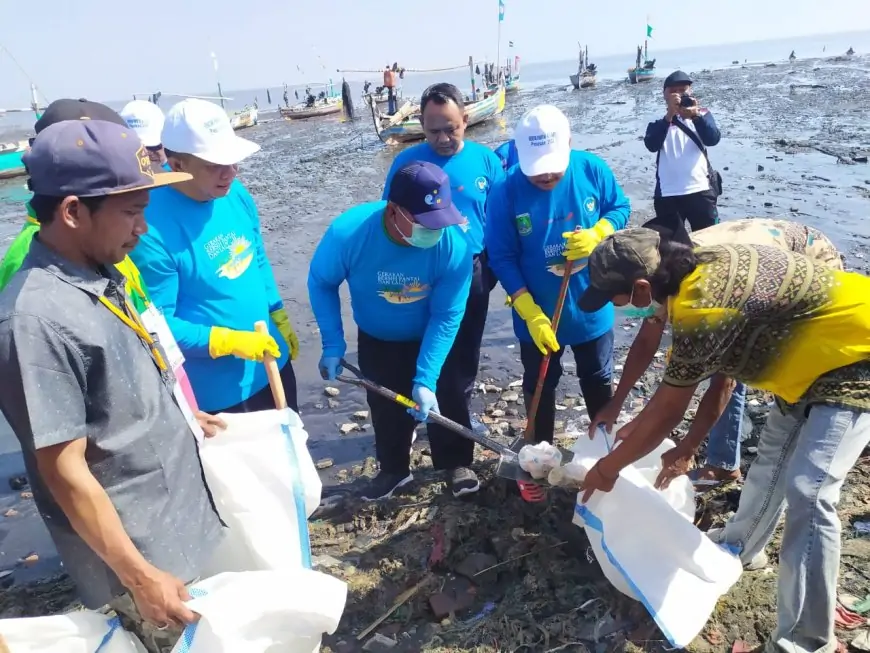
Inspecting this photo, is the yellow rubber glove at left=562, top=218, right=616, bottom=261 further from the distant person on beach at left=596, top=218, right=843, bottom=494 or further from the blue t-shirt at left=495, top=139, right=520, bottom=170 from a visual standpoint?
the blue t-shirt at left=495, top=139, right=520, bottom=170

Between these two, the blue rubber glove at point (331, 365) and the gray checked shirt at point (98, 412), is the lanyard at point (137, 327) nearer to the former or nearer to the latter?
the gray checked shirt at point (98, 412)

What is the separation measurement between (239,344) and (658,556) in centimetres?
197

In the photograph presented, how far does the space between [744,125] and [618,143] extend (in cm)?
487

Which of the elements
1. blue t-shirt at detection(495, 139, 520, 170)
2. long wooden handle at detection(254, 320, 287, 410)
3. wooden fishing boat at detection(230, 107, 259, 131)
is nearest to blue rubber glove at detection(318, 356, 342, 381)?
long wooden handle at detection(254, 320, 287, 410)

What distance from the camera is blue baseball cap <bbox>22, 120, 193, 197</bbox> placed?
4.72ft

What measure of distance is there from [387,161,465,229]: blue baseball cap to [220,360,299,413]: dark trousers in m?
1.10

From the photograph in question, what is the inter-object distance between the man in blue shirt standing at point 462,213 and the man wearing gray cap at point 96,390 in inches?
84.0

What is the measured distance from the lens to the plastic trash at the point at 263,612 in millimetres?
1639

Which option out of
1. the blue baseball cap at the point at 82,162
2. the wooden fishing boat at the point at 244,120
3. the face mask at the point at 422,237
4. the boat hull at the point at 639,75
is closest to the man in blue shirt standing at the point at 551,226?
the face mask at the point at 422,237

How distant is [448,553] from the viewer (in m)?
3.19

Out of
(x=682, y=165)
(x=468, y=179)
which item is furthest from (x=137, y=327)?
(x=682, y=165)

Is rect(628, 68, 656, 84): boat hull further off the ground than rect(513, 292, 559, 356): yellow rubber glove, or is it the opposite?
rect(628, 68, 656, 84): boat hull

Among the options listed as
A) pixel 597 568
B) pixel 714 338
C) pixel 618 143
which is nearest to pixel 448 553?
pixel 597 568

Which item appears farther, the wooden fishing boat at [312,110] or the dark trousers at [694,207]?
the wooden fishing boat at [312,110]
